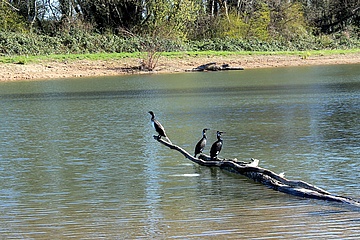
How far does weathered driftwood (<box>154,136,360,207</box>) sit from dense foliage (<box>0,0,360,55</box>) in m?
33.3

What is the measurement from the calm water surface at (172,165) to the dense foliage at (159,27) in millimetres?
19844

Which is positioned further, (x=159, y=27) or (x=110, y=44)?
(x=159, y=27)

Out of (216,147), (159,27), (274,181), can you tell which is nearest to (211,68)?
(159,27)

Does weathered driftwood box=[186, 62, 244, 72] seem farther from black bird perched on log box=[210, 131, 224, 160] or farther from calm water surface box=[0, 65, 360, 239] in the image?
black bird perched on log box=[210, 131, 224, 160]

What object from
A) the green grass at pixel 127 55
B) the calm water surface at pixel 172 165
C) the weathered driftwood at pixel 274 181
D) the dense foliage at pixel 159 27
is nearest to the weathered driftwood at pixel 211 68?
the green grass at pixel 127 55

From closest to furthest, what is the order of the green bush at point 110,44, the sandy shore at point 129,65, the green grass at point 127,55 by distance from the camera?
the sandy shore at point 129,65 → the green grass at point 127,55 → the green bush at point 110,44

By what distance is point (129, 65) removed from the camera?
4425cm

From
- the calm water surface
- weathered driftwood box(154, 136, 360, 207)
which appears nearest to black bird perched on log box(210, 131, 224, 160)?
weathered driftwood box(154, 136, 360, 207)

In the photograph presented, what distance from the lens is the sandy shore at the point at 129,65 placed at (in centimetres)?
4038

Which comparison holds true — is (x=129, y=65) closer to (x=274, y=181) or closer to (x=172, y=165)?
(x=172, y=165)

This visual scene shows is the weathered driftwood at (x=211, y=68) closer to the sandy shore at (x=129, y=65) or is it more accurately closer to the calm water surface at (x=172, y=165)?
the sandy shore at (x=129, y=65)

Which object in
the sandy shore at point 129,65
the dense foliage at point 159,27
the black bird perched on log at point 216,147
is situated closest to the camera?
the black bird perched on log at point 216,147

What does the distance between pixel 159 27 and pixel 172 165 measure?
39.9m

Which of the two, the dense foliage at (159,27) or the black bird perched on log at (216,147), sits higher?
the dense foliage at (159,27)
